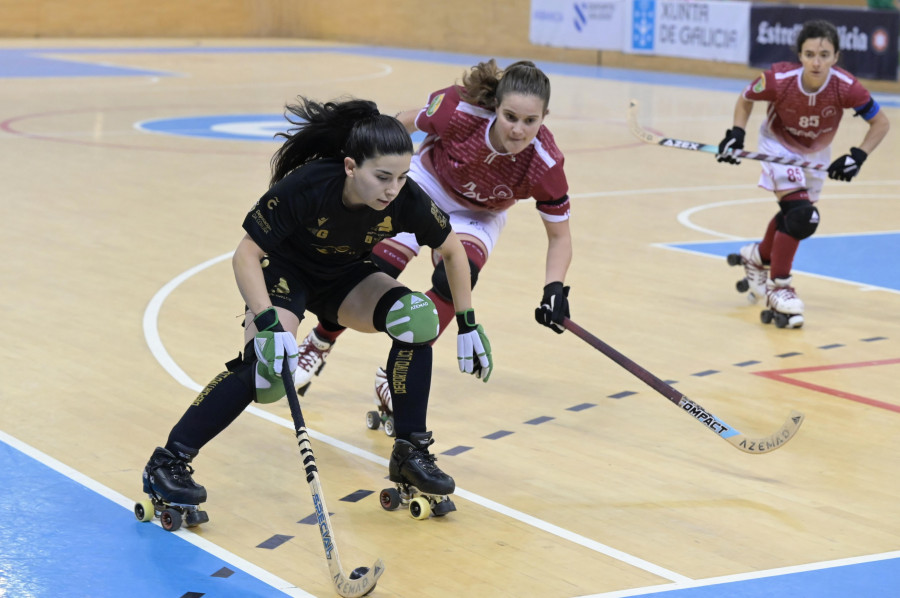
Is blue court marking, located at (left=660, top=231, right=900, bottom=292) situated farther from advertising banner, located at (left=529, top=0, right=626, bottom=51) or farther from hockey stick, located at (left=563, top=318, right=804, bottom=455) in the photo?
advertising banner, located at (left=529, top=0, right=626, bottom=51)

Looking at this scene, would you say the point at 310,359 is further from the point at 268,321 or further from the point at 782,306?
the point at 782,306

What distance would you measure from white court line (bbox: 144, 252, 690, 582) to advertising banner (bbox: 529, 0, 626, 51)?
1635cm

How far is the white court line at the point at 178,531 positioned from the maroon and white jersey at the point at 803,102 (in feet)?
13.2

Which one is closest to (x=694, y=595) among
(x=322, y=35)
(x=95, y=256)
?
(x=95, y=256)

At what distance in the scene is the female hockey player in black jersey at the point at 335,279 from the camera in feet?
12.3

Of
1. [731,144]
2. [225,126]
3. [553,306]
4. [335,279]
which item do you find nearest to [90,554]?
[335,279]

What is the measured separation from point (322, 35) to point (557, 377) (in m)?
25.1

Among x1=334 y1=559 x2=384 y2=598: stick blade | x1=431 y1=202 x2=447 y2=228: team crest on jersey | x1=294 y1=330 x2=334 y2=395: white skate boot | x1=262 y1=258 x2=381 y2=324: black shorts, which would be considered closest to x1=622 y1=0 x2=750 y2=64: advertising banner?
x1=294 y1=330 x2=334 y2=395: white skate boot

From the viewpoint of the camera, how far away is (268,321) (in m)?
3.72

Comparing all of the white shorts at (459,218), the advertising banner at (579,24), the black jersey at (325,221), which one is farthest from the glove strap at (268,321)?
the advertising banner at (579,24)

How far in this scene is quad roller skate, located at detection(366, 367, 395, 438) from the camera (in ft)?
15.7

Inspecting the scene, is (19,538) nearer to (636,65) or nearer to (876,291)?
(876,291)

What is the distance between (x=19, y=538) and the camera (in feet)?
12.2

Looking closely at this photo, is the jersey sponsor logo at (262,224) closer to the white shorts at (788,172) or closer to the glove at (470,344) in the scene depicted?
the glove at (470,344)
